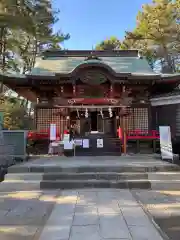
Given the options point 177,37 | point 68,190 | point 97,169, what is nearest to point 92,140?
point 97,169

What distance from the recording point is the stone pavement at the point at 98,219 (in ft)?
11.8

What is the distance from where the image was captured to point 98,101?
39.4ft

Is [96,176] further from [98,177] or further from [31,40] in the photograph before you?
[31,40]

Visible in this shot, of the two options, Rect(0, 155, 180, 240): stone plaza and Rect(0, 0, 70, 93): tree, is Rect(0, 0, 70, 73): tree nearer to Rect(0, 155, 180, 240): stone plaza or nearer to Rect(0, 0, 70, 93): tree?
Rect(0, 0, 70, 93): tree

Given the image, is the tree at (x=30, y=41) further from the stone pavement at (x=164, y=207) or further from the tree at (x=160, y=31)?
the stone pavement at (x=164, y=207)

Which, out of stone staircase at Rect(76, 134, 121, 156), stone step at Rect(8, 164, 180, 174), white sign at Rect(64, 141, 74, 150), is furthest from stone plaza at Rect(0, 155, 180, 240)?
stone staircase at Rect(76, 134, 121, 156)

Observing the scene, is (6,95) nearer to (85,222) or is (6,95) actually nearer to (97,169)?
(97,169)

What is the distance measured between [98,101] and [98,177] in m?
5.51

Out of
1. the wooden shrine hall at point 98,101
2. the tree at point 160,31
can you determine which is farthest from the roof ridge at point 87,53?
the tree at point 160,31

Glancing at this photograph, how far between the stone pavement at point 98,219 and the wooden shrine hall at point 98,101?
20.0 ft

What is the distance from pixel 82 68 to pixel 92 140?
335 centimetres

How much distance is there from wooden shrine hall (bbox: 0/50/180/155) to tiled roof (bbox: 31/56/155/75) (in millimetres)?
191

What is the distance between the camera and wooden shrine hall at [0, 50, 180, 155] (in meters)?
11.5

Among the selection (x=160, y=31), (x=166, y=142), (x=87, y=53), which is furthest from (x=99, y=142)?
(x=160, y=31)
